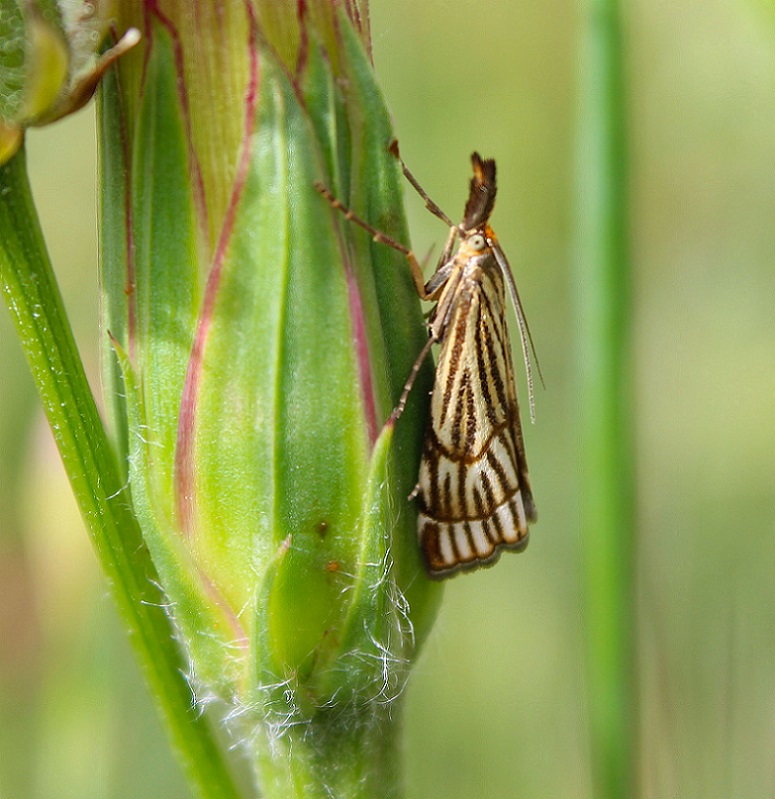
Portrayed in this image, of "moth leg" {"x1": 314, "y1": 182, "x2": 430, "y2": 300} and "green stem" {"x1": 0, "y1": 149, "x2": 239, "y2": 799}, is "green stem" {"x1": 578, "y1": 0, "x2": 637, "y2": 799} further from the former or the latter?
"green stem" {"x1": 0, "y1": 149, "x2": 239, "y2": 799}

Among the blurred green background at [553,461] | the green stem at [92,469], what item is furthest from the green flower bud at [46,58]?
the blurred green background at [553,461]

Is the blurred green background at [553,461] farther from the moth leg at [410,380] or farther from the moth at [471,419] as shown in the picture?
the moth leg at [410,380]

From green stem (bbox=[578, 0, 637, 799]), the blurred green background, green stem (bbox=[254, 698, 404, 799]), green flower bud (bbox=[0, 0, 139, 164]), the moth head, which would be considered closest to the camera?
green flower bud (bbox=[0, 0, 139, 164])

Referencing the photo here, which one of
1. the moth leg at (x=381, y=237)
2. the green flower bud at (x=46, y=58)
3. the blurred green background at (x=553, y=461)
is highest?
the green flower bud at (x=46, y=58)

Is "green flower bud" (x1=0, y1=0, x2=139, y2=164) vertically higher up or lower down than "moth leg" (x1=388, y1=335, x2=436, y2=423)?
higher up

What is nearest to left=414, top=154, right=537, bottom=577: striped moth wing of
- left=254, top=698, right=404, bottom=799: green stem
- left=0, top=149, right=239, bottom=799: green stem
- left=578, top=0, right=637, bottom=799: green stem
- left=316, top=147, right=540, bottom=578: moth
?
left=316, top=147, right=540, bottom=578: moth

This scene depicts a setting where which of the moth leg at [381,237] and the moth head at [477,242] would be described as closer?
the moth leg at [381,237]

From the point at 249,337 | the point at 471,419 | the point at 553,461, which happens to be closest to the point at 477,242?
the point at 471,419
